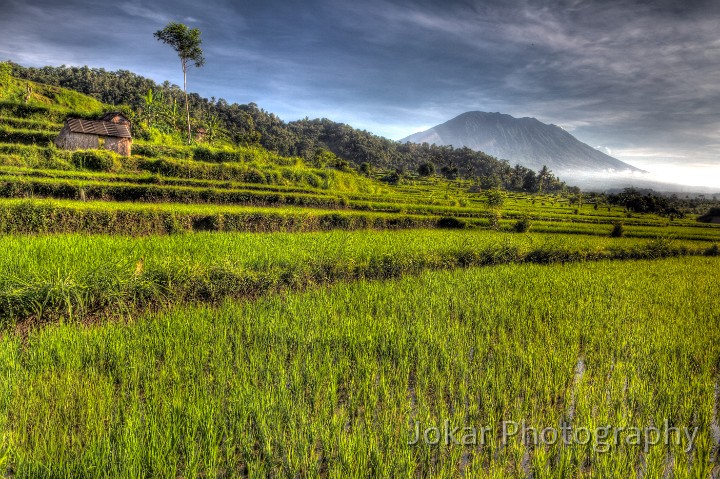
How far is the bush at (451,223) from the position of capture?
1903 centimetres

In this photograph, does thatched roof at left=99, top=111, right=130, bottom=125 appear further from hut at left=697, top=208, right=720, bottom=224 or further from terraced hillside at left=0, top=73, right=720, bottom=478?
hut at left=697, top=208, right=720, bottom=224

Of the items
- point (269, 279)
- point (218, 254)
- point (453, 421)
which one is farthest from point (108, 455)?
point (218, 254)

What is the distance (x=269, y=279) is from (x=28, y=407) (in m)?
4.18

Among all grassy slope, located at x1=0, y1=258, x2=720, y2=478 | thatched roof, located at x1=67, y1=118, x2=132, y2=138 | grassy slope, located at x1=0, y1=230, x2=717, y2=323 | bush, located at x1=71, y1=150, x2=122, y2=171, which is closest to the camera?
grassy slope, located at x1=0, y1=258, x2=720, y2=478

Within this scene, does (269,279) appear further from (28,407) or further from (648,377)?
(648,377)

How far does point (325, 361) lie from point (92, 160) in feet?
66.5

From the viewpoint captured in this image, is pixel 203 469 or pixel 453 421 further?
pixel 453 421

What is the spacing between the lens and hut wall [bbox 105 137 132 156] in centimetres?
2378

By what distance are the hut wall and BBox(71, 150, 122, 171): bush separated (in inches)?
281

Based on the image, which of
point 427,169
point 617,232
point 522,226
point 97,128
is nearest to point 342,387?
point 522,226

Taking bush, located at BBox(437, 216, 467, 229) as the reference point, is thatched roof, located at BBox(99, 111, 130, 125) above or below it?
above

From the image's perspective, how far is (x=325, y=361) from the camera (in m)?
4.14

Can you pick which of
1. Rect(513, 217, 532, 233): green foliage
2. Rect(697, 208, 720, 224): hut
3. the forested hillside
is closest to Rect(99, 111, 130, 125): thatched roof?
the forested hillside

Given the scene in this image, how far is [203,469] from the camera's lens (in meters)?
2.70
